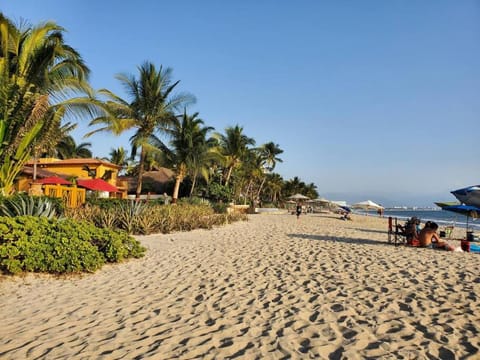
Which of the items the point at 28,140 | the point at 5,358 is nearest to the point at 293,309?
the point at 5,358

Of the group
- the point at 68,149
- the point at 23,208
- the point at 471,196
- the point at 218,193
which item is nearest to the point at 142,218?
the point at 23,208

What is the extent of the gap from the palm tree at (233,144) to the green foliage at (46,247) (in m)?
24.2

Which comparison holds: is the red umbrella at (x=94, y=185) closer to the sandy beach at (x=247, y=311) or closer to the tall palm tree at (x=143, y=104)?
the tall palm tree at (x=143, y=104)

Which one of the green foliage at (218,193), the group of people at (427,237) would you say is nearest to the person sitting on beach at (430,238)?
the group of people at (427,237)

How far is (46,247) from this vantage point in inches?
224

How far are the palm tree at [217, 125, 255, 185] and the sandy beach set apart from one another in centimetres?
2347

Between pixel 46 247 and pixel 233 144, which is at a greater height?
pixel 233 144

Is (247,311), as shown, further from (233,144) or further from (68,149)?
(68,149)

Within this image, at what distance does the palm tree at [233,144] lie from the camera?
30328 mm

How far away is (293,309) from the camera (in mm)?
4207

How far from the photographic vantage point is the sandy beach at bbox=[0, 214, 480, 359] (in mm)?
3125

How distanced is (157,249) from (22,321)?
4.93m

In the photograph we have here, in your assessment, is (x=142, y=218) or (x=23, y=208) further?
(x=142, y=218)

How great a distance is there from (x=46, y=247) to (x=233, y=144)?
2523cm
